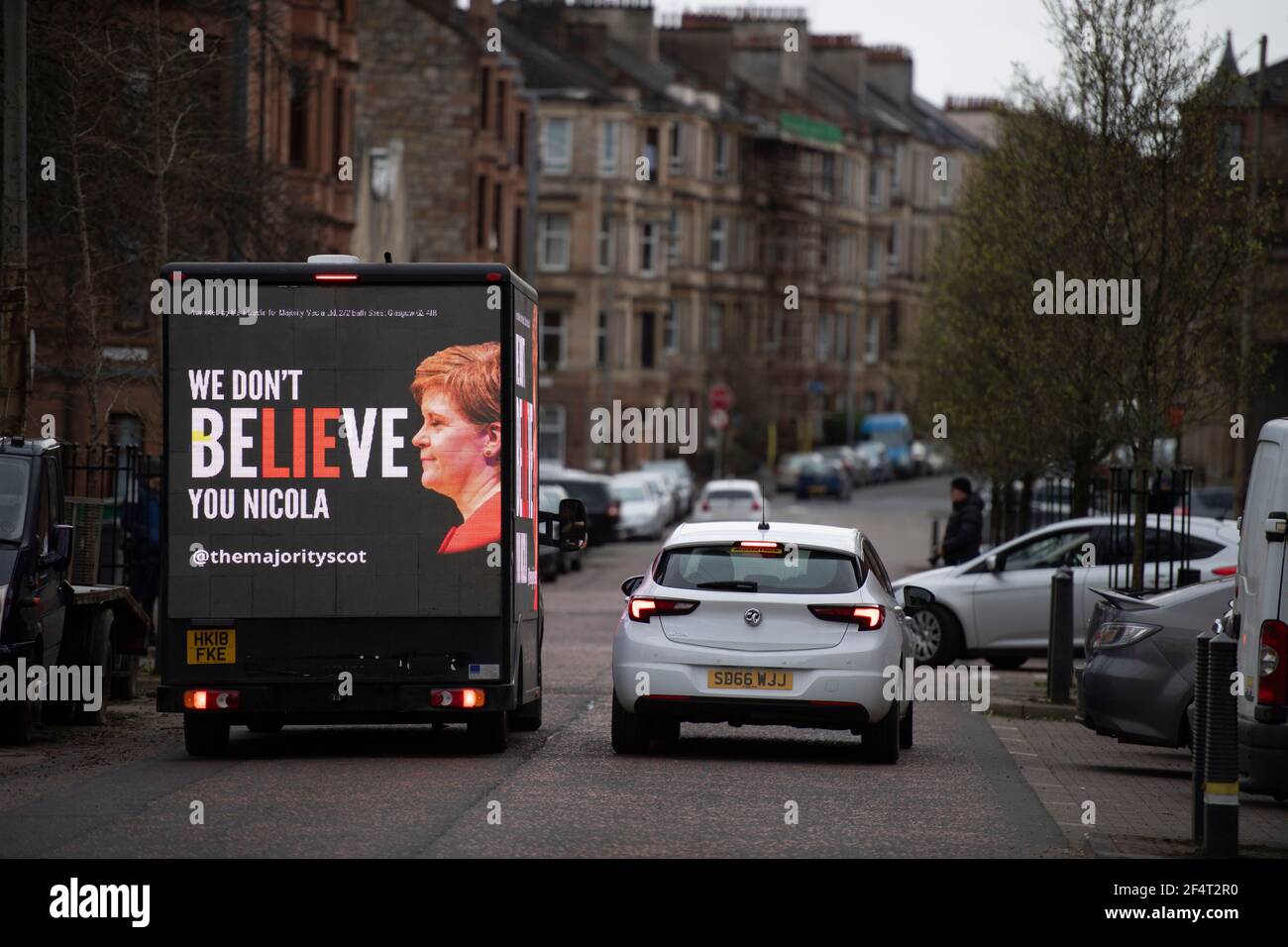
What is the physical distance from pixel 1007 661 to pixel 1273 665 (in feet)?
42.4

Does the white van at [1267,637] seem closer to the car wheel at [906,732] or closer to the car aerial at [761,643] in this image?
the car aerial at [761,643]

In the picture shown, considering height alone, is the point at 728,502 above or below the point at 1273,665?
below

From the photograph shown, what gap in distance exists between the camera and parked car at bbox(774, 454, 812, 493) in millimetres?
79625

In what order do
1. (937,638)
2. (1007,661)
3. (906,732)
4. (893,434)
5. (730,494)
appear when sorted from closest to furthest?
(906,732) < (937,638) < (1007,661) < (730,494) < (893,434)

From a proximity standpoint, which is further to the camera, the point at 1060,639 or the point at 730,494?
the point at 730,494

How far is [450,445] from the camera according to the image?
13781mm

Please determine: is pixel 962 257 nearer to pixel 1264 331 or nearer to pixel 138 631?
pixel 1264 331

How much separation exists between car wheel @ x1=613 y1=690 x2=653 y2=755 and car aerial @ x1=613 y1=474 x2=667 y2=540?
123ft

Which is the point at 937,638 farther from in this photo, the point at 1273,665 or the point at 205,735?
the point at 1273,665

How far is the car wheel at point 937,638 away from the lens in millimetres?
23031

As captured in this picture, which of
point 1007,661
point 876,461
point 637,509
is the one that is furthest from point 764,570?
point 876,461

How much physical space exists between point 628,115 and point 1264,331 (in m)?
49.3

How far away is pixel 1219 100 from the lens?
64.4ft
